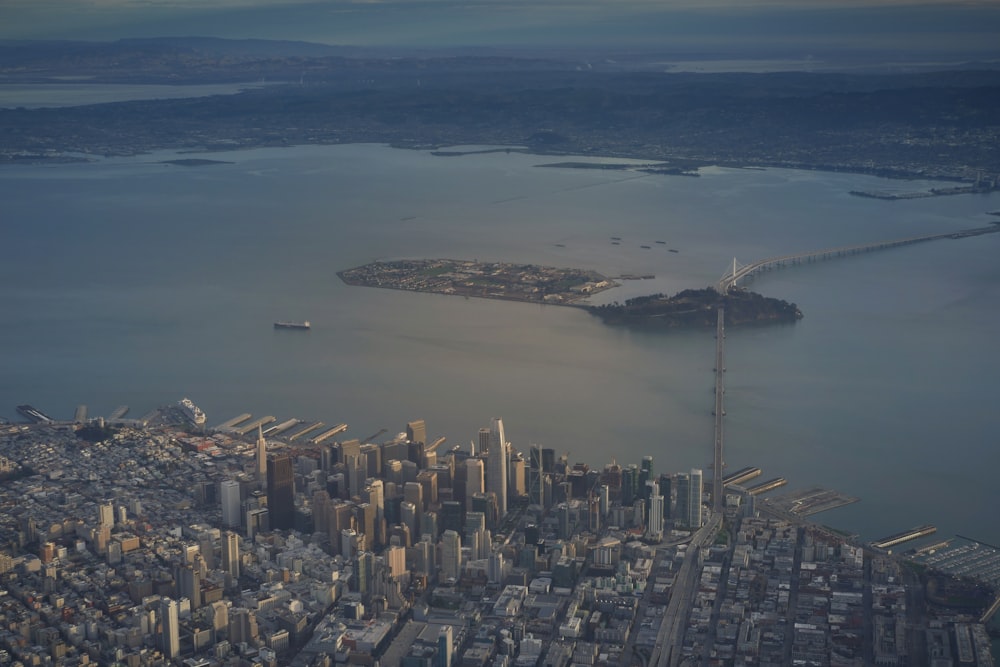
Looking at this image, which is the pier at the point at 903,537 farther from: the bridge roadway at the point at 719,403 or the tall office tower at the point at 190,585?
the tall office tower at the point at 190,585

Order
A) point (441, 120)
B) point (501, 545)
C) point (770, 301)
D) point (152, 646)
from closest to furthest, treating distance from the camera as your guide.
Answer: point (152, 646) → point (501, 545) → point (770, 301) → point (441, 120)

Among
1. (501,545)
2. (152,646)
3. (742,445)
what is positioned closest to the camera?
(152,646)

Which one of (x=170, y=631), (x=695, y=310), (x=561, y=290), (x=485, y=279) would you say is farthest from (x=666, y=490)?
(x=485, y=279)

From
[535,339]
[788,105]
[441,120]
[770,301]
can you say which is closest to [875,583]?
[535,339]

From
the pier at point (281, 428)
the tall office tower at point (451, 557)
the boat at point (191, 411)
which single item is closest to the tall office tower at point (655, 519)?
the tall office tower at point (451, 557)

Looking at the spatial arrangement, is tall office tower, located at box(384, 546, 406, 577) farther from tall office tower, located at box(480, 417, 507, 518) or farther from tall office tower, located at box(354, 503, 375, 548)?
tall office tower, located at box(480, 417, 507, 518)

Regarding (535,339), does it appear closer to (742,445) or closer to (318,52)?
(742,445)
